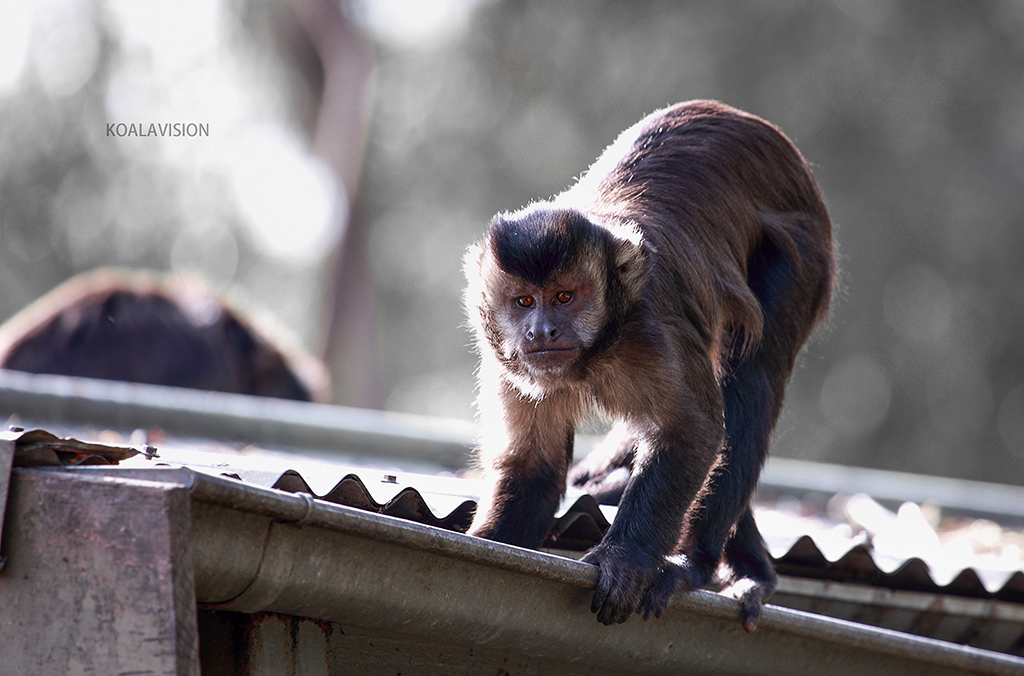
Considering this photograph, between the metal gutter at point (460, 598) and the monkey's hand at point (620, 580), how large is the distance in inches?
2.1

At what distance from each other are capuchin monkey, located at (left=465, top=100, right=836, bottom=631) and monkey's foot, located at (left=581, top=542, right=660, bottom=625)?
0.01 meters

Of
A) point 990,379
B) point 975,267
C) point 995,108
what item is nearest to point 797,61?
point 995,108

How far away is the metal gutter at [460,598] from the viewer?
217cm

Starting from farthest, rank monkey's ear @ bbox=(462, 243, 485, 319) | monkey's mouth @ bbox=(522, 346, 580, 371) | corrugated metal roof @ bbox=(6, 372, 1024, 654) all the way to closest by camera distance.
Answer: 1. monkey's ear @ bbox=(462, 243, 485, 319)
2. monkey's mouth @ bbox=(522, 346, 580, 371)
3. corrugated metal roof @ bbox=(6, 372, 1024, 654)

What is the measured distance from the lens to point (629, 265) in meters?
3.71

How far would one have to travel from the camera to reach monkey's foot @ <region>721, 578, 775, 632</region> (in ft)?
10.9

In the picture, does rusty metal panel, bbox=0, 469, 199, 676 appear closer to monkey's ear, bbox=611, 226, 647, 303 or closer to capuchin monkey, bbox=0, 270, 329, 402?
monkey's ear, bbox=611, 226, 647, 303

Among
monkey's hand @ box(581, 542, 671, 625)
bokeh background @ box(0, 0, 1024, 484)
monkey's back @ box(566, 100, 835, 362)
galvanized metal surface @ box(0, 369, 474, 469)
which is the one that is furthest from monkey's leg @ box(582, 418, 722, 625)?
bokeh background @ box(0, 0, 1024, 484)

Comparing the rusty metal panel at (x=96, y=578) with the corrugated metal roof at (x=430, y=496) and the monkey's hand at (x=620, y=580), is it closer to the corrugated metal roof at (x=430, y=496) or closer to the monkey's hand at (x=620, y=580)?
the corrugated metal roof at (x=430, y=496)

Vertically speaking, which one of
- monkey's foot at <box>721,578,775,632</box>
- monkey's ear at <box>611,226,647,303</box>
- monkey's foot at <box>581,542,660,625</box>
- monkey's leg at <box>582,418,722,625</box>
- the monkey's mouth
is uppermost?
monkey's ear at <box>611,226,647,303</box>

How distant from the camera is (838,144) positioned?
61.8ft

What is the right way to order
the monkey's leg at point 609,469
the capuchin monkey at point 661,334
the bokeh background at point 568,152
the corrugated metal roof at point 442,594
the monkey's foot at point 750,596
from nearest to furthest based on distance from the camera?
the corrugated metal roof at point 442,594, the monkey's foot at point 750,596, the capuchin monkey at point 661,334, the monkey's leg at point 609,469, the bokeh background at point 568,152

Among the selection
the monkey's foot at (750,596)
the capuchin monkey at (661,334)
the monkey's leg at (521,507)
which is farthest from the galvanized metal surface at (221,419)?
the monkey's foot at (750,596)

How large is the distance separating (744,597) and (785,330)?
1.10m
